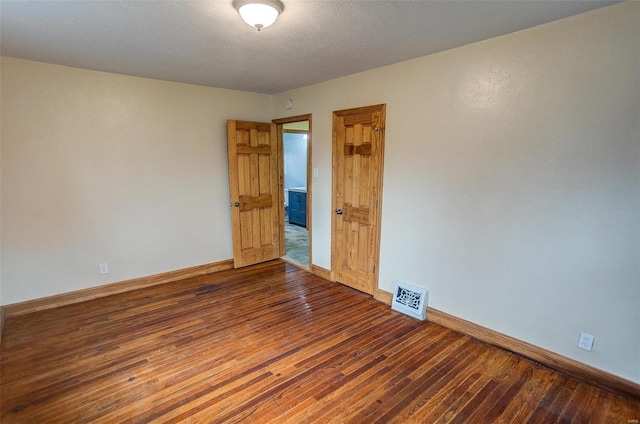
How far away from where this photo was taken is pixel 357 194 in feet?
11.7

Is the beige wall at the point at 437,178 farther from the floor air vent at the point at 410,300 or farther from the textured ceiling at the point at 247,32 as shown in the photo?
the textured ceiling at the point at 247,32

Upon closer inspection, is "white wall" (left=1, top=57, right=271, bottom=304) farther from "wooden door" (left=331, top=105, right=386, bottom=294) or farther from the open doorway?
"wooden door" (left=331, top=105, right=386, bottom=294)

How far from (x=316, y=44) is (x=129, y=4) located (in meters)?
1.30

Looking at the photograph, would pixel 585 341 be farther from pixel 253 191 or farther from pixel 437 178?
pixel 253 191

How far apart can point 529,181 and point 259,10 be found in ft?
7.28

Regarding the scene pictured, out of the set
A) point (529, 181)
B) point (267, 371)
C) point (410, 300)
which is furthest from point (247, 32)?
point (410, 300)

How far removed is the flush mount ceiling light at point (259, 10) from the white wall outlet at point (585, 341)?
9.79ft

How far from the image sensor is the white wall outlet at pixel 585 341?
2.14 meters

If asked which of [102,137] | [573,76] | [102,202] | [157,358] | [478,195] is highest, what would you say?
[573,76]

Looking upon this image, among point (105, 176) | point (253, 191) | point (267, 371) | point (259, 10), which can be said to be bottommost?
point (267, 371)

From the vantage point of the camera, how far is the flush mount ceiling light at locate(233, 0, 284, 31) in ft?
5.79

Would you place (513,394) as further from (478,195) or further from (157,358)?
(157,358)

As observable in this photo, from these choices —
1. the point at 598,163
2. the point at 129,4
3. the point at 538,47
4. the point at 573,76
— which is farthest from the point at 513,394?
the point at 129,4

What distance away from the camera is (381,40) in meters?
2.42
